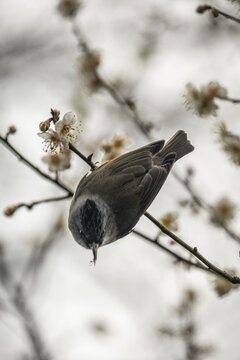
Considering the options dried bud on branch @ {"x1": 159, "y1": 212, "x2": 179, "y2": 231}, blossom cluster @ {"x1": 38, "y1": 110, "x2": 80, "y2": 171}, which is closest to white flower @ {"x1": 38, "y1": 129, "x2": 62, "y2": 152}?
blossom cluster @ {"x1": 38, "y1": 110, "x2": 80, "y2": 171}

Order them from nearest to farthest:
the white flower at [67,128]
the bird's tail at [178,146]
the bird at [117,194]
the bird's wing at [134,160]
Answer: the white flower at [67,128] < the bird at [117,194] < the bird's wing at [134,160] < the bird's tail at [178,146]

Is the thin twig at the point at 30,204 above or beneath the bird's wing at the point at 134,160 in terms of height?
beneath

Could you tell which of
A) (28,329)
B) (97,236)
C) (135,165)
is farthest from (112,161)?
(28,329)

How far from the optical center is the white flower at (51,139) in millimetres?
2534

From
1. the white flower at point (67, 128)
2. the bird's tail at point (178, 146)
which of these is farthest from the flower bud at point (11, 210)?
the bird's tail at point (178, 146)

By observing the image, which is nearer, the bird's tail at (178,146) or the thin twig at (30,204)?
the thin twig at (30,204)

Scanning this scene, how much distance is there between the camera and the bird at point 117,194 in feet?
10.7

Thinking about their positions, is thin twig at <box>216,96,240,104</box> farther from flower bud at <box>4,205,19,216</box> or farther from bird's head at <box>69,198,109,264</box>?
flower bud at <box>4,205,19,216</box>

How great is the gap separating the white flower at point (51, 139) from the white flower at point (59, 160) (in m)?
0.05

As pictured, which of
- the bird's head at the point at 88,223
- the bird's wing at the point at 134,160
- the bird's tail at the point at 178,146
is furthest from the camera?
the bird's tail at the point at 178,146

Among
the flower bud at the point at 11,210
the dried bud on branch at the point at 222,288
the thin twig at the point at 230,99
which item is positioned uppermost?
the thin twig at the point at 230,99

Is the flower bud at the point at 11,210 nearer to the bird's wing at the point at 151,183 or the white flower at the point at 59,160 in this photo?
the white flower at the point at 59,160

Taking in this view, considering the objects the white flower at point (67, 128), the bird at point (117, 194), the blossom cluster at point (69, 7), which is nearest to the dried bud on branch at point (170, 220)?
the bird at point (117, 194)

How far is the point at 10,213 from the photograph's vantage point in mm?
2746
